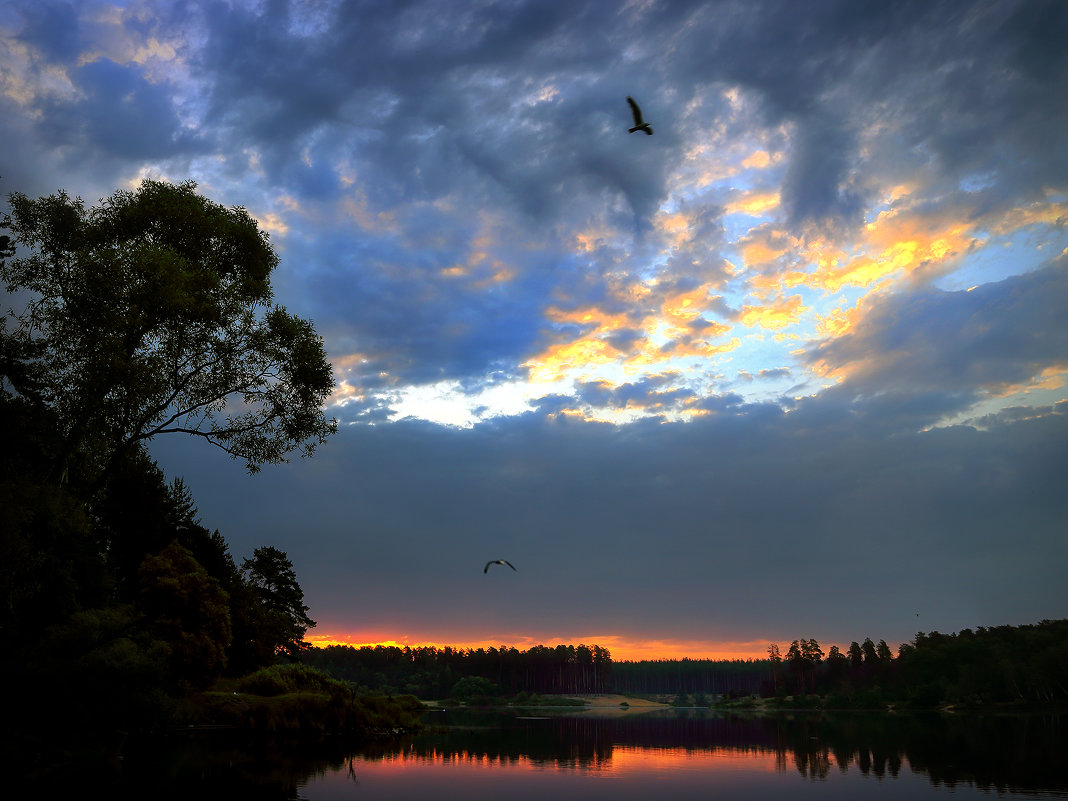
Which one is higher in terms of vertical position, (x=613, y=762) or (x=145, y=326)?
(x=145, y=326)

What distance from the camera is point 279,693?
58.3m

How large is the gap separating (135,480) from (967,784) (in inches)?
2718

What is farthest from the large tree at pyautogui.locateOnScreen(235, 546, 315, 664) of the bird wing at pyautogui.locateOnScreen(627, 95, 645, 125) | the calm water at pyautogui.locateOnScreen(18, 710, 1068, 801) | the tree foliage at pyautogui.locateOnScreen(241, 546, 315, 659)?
the bird wing at pyautogui.locateOnScreen(627, 95, 645, 125)

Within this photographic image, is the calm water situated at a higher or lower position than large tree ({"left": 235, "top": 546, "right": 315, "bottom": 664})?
lower

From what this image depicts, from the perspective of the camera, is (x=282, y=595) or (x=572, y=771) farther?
(x=282, y=595)

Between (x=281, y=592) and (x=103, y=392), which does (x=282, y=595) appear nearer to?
(x=281, y=592)

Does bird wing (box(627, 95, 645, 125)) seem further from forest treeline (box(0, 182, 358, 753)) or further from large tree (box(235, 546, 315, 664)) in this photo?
large tree (box(235, 546, 315, 664))

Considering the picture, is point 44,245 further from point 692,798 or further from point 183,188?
point 692,798

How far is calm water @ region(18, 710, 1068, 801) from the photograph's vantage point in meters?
28.6

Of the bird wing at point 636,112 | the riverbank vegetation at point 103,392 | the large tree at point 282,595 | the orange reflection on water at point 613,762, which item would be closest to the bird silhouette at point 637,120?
the bird wing at point 636,112

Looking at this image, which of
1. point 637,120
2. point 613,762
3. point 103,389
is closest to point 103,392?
point 103,389

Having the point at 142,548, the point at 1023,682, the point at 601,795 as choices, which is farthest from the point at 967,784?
the point at 1023,682

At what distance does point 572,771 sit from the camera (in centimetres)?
3794

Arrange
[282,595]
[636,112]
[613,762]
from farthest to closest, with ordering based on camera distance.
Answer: [282,595], [613,762], [636,112]
